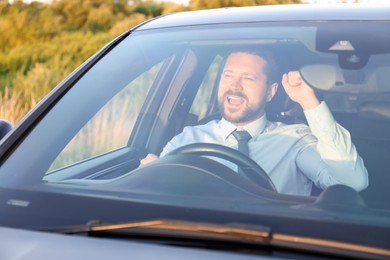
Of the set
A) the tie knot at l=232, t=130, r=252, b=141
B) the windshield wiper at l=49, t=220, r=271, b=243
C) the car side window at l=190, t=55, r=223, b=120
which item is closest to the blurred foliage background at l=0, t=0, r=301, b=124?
the car side window at l=190, t=55, r=223, b=120

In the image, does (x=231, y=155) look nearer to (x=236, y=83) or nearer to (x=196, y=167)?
(x=196, y=167)

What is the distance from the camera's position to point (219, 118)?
2473mm

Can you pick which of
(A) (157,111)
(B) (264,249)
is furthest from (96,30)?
(B) (264,249)

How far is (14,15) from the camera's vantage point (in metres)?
18.4

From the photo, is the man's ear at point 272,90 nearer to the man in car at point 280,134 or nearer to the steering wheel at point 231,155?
the man in car at point 280,134

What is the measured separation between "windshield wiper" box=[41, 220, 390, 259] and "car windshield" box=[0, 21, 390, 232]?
0.08 meters

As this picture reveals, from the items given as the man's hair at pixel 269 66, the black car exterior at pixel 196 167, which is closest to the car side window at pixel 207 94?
the black car exterior at pixel 196 167

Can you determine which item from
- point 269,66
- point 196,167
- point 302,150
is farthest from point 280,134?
point 196,167

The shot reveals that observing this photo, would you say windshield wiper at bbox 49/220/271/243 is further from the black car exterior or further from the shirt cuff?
the shirt cuff

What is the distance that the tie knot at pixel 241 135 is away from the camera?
7.45 feet

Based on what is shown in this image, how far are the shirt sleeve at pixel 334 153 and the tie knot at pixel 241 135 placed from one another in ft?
0.70

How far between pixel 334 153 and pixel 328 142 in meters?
0.05

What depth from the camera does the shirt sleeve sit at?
1967 mm

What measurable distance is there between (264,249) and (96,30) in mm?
20395
